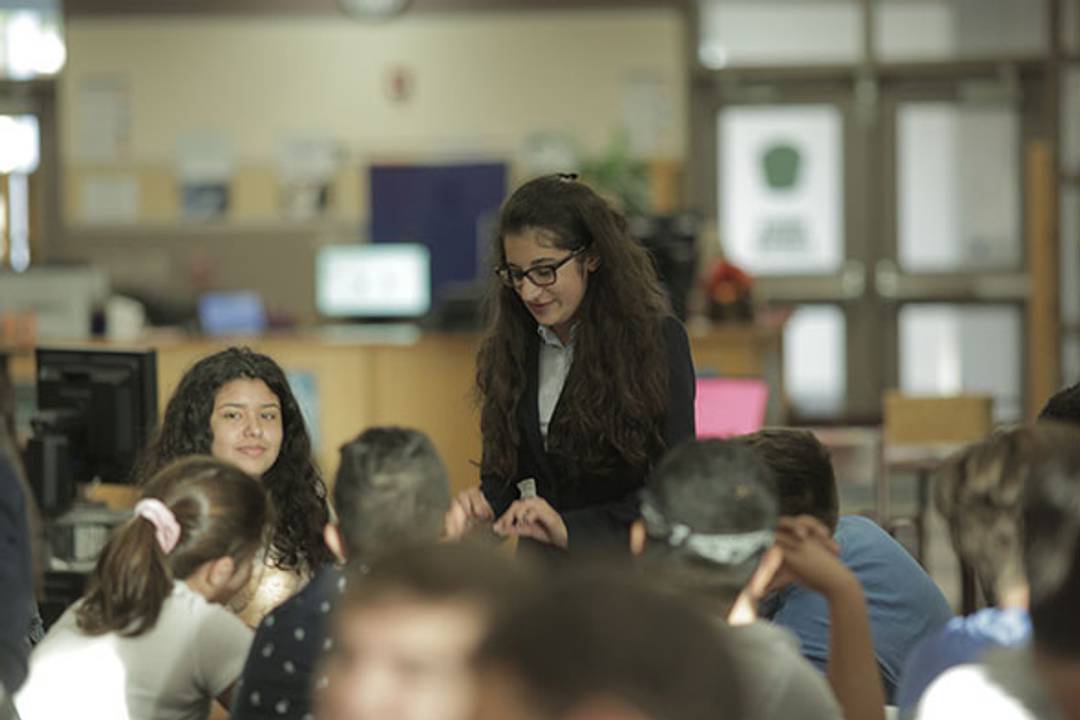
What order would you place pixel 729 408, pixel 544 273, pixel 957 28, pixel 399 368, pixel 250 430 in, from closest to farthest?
pixel 544 273 → pixel 250 430 → pixel 729 408 → pixel 399 368 → pixel 957 28

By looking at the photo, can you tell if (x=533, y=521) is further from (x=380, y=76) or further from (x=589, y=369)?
(x=380, y=76)

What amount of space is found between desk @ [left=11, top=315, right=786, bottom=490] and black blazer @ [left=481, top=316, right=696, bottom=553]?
4.78 m

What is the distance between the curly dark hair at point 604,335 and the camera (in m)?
3.04

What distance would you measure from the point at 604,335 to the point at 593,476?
0.80ft

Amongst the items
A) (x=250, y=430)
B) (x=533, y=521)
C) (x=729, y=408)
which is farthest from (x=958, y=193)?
(x=533, y=521)

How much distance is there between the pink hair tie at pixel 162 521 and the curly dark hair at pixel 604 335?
70cm

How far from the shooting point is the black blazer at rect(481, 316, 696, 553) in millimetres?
3002

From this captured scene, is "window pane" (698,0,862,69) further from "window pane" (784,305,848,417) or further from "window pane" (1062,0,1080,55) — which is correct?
"window pane" (784,305,848,417)

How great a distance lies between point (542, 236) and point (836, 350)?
8.07 metres

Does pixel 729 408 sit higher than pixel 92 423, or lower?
lower

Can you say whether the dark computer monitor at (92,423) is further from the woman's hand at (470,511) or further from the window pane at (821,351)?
the window pane at (821,351)

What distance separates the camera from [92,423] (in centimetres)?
436

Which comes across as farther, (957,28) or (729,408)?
(957,28)

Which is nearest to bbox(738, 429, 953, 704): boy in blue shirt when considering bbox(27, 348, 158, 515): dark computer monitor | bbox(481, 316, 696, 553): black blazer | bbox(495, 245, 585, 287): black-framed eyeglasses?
bbox(481, 316, 696, 553): black blazer
